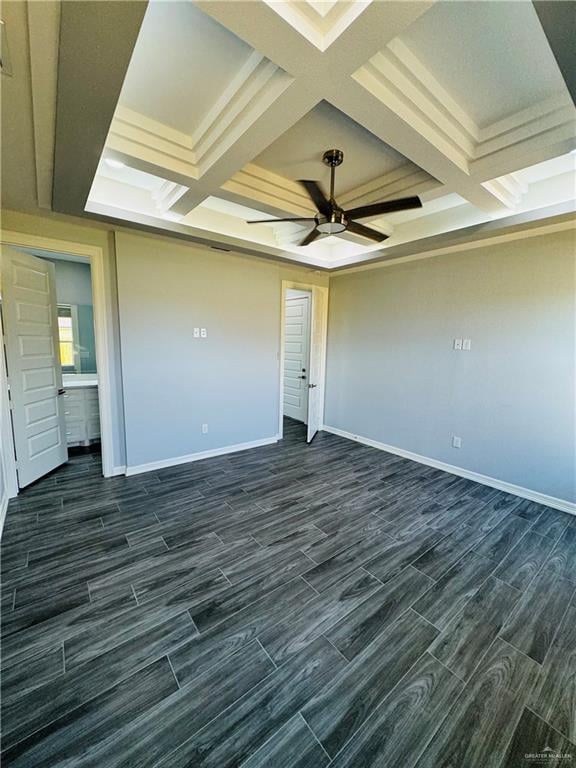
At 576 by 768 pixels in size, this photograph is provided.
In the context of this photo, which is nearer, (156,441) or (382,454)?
(156,441)

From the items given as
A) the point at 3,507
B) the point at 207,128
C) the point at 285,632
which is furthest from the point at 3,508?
the point at 207,128

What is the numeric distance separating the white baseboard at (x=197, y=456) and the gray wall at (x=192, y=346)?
2.1 inches

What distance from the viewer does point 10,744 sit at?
1.20 meters

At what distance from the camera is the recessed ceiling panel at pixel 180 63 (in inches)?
53.5

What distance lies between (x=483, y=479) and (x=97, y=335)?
4571 mm

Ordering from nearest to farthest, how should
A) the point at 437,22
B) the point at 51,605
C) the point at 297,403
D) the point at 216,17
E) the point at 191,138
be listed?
the point at 216,17 < the point at 437,22 < the point at 51,605 < the point at 191,138 < the point at 297,403

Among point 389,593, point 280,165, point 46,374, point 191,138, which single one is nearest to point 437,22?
point 280,165

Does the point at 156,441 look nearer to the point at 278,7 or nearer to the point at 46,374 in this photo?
the point at 46,374

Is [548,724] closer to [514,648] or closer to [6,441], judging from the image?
[514,648]

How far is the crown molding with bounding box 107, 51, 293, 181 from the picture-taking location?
1547 mm

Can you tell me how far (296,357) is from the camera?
231 inches

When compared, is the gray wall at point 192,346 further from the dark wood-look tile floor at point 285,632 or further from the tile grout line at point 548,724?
the tile grout line at point 548,724

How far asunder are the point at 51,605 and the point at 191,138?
3162mm

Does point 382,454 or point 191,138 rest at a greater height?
point 191,138
